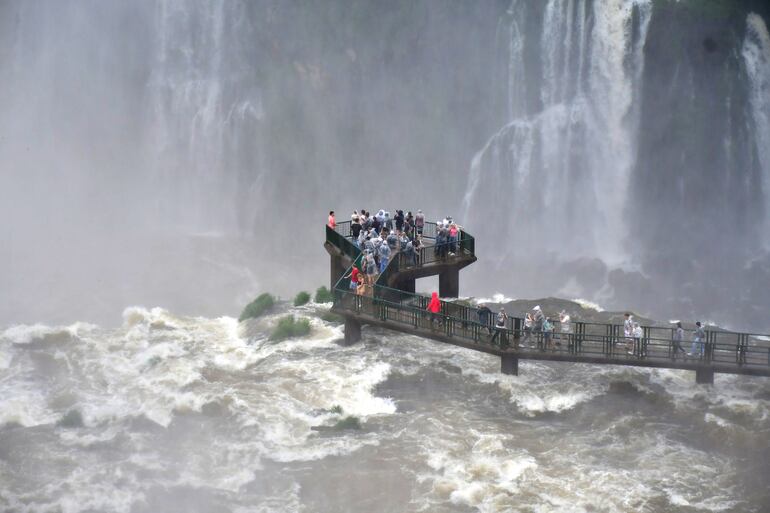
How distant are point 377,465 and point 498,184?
35.0 metres

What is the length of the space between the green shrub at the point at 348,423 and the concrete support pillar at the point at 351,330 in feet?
17.0

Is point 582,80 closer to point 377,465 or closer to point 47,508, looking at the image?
point 377,465

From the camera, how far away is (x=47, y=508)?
25.2 m

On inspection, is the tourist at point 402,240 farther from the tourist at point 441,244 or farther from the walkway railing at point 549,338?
the walkway railing at point 549,338

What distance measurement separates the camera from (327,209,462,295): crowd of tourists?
33.9 m

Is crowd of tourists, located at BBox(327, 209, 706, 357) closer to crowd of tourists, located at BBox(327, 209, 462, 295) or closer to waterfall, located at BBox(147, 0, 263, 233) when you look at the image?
crowd of tourists, located at BBox(327, 209, 462, 295)

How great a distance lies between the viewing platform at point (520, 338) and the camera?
29406 mm

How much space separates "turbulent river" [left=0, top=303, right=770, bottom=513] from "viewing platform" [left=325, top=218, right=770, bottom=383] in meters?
0.93

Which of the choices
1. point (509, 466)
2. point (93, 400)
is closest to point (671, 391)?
point (509, 466)

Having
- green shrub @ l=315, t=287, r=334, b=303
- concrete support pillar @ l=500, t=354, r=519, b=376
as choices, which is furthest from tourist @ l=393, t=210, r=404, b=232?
concrete support pillar @ l=500, t=354, r=519, b=376

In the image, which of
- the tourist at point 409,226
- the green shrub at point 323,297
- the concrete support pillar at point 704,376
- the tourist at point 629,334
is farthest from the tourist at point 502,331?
the green shrub at point 323,297

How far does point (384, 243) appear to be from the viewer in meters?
35.6

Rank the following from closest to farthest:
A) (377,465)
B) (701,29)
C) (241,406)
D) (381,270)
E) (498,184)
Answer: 1. (377,465)
2. (241,406)
3. (381,270)
4. (701,29)
5. (498,184)

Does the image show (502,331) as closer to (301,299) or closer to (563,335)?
(563,335)
